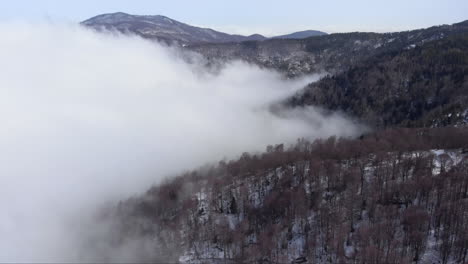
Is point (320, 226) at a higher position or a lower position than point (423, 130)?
lower

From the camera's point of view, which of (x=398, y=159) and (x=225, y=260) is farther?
(x=398, y=159)

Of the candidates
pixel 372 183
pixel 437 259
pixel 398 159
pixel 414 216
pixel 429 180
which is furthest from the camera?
pixel 398 159

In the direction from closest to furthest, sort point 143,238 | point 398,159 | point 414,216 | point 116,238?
point 414,216 < point 398,159 < point 143,238 < point 116,238

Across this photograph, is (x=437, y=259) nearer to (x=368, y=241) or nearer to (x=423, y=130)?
(x=368, y=241)

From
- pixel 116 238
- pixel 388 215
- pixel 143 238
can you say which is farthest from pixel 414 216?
pixel 116 238

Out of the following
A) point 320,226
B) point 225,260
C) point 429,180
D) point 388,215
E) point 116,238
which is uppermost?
point 429,180

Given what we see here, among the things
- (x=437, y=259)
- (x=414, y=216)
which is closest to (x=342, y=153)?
(x=414, y=216)
